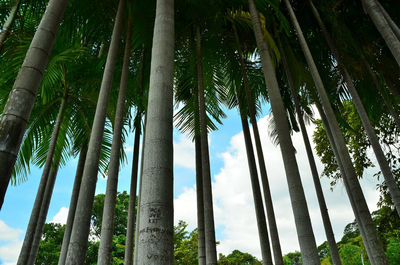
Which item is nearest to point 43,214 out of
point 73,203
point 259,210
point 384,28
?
point 73,203

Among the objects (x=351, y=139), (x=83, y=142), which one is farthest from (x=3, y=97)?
(x=351, y=139)

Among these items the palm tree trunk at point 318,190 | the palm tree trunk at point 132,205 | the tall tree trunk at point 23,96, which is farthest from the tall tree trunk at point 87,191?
the palm tree trunk at point 318,190

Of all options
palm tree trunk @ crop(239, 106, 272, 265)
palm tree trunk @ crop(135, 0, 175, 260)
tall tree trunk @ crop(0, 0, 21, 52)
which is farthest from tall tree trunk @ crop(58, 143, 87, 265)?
palm tree trunk @ crop(135, 0, 175, 260)

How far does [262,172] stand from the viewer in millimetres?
6328

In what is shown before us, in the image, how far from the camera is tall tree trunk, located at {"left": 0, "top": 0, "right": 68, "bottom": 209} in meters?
1.92

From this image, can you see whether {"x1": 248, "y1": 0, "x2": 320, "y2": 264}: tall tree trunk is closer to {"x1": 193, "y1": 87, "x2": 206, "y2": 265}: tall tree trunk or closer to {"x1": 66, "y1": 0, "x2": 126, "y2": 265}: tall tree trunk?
{"x1": 66, "y1": 0, "x2": 126, "y2": 265}: tall tree trunk

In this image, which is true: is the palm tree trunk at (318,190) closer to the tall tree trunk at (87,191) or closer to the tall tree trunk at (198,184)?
the tall tree trunk at (198,184)

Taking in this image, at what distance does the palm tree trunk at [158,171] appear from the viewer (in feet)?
5.92

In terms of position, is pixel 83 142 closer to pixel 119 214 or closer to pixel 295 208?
pixel 295 208

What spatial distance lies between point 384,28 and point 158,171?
4713 mm

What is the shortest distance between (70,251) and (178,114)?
496cm

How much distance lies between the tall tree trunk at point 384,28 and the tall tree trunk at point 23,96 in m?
4.75

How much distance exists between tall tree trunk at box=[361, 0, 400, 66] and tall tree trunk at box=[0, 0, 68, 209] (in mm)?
4750

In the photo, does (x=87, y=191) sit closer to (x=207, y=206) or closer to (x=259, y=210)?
(x=207, y=206)
